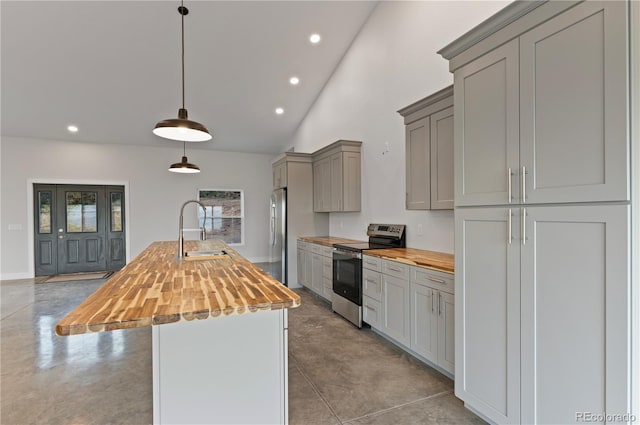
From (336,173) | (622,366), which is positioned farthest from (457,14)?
(622,366)

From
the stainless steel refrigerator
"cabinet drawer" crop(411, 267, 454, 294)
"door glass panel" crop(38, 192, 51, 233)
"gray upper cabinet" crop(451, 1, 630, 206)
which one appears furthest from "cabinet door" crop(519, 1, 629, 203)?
"door glass panel" crop(38, 192, 51, 233)

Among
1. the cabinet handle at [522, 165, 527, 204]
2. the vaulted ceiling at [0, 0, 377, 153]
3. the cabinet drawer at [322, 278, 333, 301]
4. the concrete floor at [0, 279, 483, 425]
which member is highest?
the vaulted ceiling at [0, 0, 377, 153]

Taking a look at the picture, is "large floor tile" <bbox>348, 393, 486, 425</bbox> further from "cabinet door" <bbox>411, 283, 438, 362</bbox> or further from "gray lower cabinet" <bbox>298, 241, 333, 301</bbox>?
"gray lower cabinet" <bbox>298, 241, 333, 301</bbox>

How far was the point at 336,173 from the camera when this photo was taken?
4.93 metres

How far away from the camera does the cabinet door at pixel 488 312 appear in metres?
1.71

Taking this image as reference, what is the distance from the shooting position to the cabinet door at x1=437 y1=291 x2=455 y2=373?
2.37 meters

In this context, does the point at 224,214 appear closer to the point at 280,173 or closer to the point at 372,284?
the point at 280,173

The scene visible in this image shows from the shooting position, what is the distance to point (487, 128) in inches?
72.8

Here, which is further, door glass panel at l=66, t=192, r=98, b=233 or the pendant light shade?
door glass panel at l=66, t=192, r=98, b=233

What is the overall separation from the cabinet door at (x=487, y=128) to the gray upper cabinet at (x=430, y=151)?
0.82 meters

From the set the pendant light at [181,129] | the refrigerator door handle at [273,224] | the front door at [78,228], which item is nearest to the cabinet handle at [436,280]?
the pendant light at [181,129]

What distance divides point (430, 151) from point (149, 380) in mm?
3221

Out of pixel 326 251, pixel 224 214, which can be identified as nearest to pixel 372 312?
pixel 326 251

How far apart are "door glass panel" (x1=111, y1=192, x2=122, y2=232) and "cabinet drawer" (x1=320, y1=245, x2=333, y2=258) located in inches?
203
